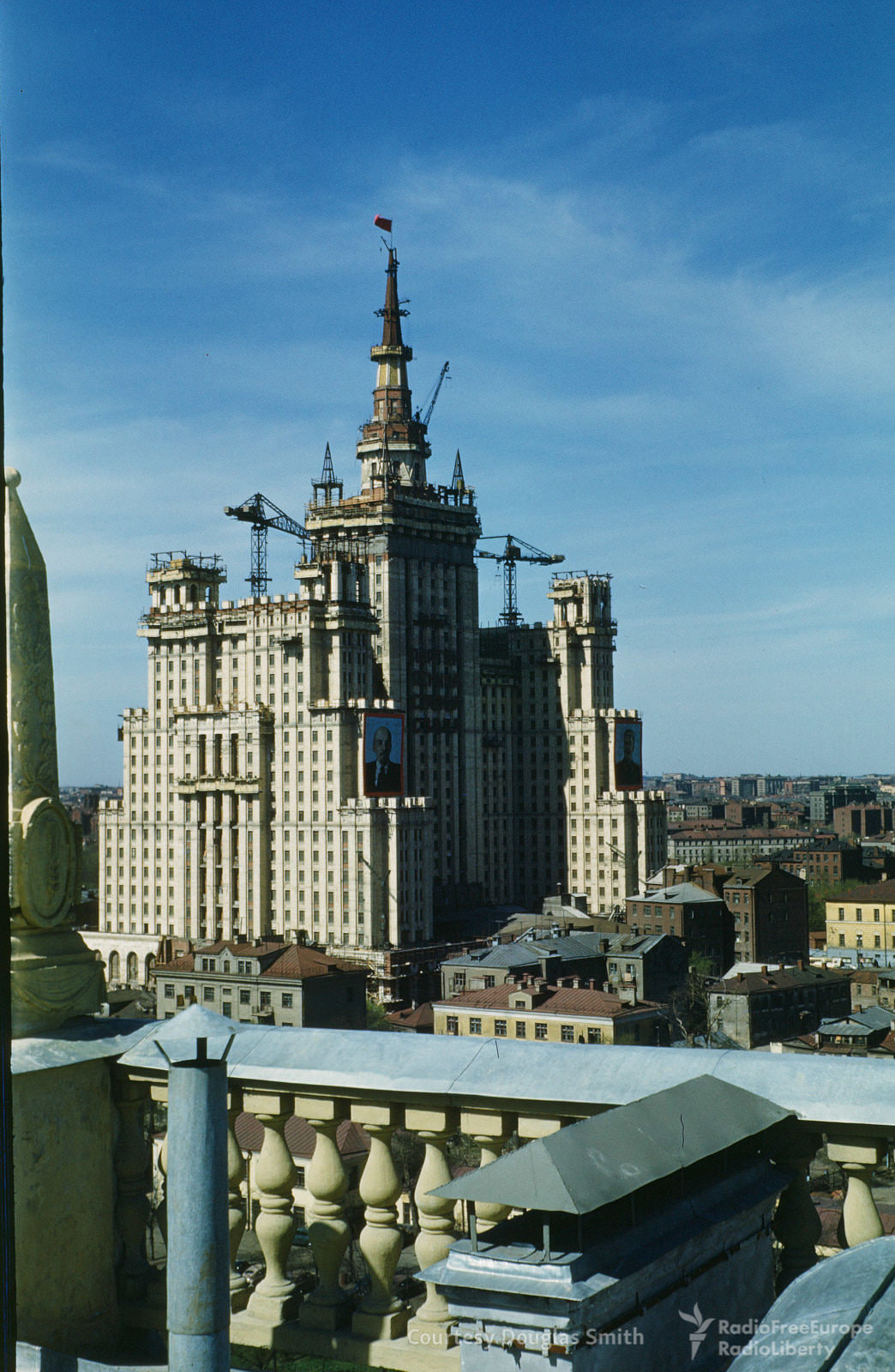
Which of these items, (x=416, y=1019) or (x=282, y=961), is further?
(x=282, y=961)

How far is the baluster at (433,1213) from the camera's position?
256 inches

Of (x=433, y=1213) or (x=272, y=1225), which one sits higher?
(x=433, y=1213)

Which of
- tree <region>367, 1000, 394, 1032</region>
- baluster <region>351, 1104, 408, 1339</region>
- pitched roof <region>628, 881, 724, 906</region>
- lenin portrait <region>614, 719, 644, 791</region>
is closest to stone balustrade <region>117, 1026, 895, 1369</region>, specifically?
baluster <region>351, 1104, 408, 1339</region>

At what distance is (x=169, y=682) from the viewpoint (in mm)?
109250

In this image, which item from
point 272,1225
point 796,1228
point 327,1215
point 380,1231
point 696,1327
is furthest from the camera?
point 272,1225

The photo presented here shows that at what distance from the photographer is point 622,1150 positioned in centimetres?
528

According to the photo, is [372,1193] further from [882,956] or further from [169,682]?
[169,682]

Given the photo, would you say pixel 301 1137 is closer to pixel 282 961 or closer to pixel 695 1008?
pixel 282 961

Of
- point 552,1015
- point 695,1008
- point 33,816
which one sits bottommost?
point 695,1008

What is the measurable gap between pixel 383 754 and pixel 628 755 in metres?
28.1

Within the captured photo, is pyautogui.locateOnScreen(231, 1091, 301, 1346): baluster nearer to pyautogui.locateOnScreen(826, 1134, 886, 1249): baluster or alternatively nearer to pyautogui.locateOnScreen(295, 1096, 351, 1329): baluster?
pyautogui.locateOnScreen(295, 1096, 351, 1329): baluster

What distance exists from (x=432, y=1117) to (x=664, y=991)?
2792 inches

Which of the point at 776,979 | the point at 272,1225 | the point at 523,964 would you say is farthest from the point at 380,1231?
the point at 776,979

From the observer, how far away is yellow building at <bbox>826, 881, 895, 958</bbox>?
317 feet
